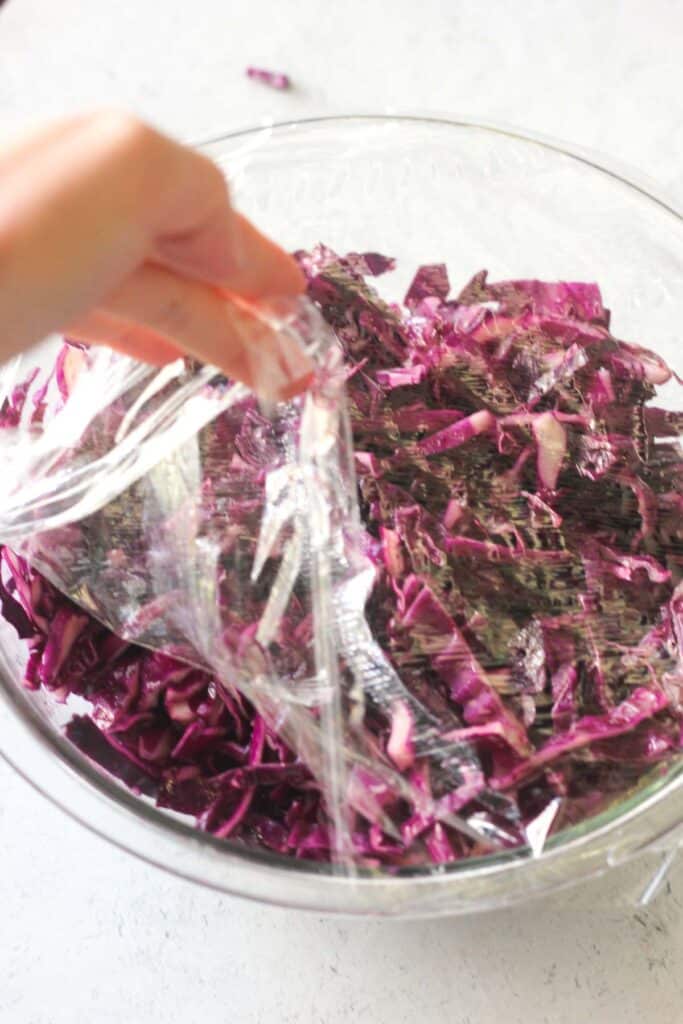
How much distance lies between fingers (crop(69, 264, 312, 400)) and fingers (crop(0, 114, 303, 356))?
3 centimetres

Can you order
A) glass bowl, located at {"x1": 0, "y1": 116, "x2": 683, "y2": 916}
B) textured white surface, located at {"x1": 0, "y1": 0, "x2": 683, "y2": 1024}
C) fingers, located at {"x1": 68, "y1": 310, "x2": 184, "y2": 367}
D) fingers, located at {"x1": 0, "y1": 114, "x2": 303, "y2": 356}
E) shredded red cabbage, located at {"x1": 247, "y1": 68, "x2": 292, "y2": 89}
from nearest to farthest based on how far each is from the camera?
1. fingers, located at {"x1": 0, "y1": 114, "x2": 303, "y2": 356}
2. fingers, located at {"x1": 68, "y1": 310, "x2": 184, "y2": 367}
3. textured white surface, located at {"x1": 0, "y1": 0, "x2": 683, "y2": 1024}
4. glass bowl, located at {"x1": 0, "y1": 116, "x2": 683, "y2": 916}
5. shredded red cabbage, located at {"x1": 247, "y1": 68, "x2": 292, "y2": 89}

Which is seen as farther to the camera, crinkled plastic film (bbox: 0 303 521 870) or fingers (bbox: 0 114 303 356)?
crinkled plastic film (bbox: 0 303 521 870)

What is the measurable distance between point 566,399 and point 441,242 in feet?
0.81

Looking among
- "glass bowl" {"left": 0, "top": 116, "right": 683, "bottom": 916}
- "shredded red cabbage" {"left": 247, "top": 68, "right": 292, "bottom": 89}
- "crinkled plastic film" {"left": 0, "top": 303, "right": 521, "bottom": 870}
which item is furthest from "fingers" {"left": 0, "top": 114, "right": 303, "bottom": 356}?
"shredded red cabbage" {"left": 247, "top": 68, "right": 292, "bottom": 89}

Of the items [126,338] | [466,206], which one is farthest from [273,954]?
[466,206]

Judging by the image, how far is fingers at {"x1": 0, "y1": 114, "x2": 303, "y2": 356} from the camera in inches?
13.6

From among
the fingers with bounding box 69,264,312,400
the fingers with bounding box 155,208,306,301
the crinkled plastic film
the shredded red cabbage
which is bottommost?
the crinkled plastic film

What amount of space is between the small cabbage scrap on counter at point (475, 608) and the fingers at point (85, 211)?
255mm

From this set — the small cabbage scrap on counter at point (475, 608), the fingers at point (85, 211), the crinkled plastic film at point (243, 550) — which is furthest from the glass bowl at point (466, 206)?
the fingers at point (85, 211)

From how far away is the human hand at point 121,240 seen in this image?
0.35 metres

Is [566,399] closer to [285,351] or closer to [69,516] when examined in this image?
[285,351]

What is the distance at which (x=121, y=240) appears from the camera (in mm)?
373

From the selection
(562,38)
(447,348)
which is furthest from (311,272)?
(562,38)

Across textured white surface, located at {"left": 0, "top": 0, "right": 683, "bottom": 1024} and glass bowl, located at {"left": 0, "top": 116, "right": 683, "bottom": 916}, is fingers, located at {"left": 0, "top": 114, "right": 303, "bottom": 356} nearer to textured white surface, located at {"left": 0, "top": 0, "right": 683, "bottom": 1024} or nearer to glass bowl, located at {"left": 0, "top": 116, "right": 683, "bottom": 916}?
textured white surface, located at {"left": 0, "top": 0, "right": 683, "bottom": 1024}
